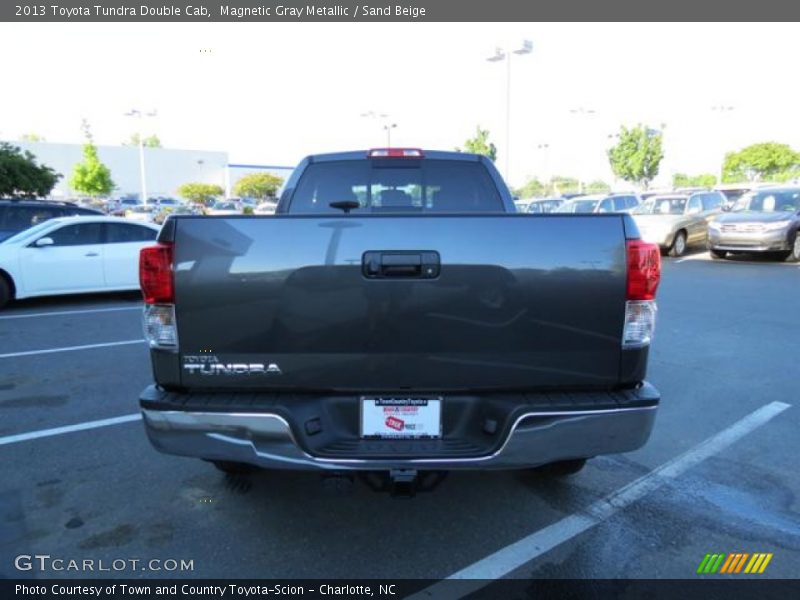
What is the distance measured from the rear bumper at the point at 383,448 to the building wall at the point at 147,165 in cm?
8753

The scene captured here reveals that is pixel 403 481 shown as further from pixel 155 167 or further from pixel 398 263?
pixel 155 167

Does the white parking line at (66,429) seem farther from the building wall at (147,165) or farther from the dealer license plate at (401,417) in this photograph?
the building wall at (147,165)

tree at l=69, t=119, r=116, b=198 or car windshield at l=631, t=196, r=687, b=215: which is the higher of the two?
tree at l=69, t=119, r=116, b=198

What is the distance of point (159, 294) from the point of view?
8.07ft

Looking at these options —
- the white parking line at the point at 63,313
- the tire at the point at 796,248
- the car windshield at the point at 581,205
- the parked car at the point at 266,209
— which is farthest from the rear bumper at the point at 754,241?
the white parking line at the point at 63,313

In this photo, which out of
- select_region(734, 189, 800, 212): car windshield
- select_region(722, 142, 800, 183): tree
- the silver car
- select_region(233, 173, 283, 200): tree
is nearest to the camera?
select_region(734, 189, 800, 212): car windshield

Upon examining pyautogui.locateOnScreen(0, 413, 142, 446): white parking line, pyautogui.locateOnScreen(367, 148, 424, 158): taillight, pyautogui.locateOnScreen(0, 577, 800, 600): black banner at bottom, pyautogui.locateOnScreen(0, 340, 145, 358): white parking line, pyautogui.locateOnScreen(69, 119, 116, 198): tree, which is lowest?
pyautogui.locateOnScreen(0, 577, 800, 600): black banner at bottom

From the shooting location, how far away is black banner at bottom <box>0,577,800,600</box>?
8.21 feet

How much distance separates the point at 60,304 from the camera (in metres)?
10.0

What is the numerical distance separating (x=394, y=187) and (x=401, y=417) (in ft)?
7.37

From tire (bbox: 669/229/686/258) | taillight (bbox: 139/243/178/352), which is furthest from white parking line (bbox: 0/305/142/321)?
tire (bbox: 669/229/686/258)

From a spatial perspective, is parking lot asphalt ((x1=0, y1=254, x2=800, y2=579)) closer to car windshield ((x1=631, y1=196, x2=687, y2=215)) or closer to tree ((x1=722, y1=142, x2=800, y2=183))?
car windshield ((x1=631, y1=196, x2=687, y2=215))

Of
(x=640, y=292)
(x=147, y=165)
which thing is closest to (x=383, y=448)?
(x=640, y=292)

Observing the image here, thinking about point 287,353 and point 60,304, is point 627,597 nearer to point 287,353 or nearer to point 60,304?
point 287,353
